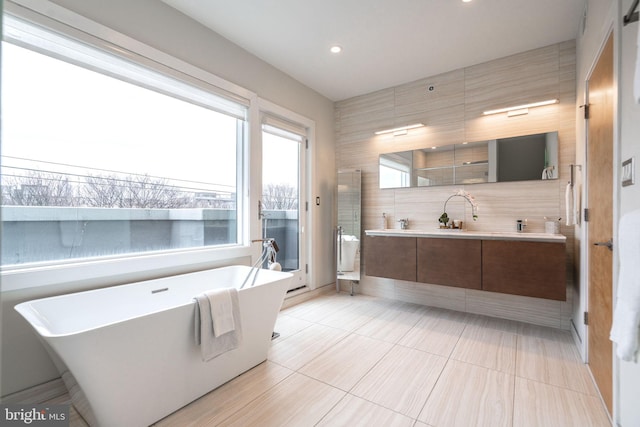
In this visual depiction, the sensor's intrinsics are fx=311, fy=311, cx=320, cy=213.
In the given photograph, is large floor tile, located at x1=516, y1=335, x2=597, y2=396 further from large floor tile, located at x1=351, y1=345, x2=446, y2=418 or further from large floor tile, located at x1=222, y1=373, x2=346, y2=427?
large floor tile, located at x1=222, y1=373, x2=346, y2=427

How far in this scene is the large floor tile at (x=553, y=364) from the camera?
2.02m

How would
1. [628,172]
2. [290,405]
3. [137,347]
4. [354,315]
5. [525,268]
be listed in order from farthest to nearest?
[354,315], [525,268], [290,405], [137,347], [628,172]

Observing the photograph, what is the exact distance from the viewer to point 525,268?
2.67m

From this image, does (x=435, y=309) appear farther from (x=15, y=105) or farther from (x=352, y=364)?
(x=15, y=105)

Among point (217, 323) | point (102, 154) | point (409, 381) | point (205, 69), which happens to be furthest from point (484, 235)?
point (102, 154)

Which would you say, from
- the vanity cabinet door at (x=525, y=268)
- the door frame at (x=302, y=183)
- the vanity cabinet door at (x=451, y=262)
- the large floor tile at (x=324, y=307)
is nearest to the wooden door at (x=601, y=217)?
the vanity cabinet door at (x=525, y=268)

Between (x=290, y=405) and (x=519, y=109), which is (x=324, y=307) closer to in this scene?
(x=290, y=405)

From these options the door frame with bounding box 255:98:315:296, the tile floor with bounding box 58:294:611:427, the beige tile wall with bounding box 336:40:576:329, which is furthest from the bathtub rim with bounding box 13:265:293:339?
the beige tile wall with bounding box 336:40:576:329

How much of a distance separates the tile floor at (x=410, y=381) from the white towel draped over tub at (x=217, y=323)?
1.04 ft

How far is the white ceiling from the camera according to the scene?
2408mm

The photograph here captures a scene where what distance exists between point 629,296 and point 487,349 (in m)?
1.79

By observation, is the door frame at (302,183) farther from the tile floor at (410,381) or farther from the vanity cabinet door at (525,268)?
the vanity cabinet door at (525,268)

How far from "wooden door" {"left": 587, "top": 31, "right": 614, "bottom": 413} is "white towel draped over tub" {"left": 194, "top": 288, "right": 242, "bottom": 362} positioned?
2.13 m

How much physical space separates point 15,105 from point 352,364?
272 cm
